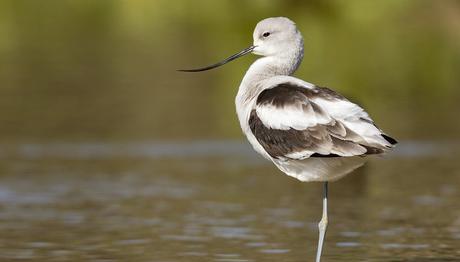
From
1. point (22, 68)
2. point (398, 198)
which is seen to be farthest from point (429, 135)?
point (22, 68)

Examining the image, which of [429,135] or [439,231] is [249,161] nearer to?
[429,135]

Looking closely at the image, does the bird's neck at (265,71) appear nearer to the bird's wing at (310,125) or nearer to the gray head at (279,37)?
the gray head at (279,37)

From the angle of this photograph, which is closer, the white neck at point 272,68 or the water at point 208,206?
the white neck at point 272,68

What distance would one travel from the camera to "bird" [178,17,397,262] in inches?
348

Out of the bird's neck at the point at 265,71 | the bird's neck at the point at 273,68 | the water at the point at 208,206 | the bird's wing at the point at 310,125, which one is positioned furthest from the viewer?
the water at the point at 208,206

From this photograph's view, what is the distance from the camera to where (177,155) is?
15.2 meters

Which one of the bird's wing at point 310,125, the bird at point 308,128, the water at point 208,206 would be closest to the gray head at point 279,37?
the bird at point 308,128

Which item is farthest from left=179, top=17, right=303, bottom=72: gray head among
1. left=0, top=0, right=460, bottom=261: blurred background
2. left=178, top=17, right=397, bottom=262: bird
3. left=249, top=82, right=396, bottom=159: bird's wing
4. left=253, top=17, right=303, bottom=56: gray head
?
left=0, top=0, right=460, bottom=261: blurred background

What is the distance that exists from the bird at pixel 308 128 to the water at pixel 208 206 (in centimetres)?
106

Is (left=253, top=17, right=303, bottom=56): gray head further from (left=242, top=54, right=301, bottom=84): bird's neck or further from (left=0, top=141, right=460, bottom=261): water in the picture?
(left=0, top=141, right=460, bottom=261): water

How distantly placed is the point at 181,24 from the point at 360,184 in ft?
55.9

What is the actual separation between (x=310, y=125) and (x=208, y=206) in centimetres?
349

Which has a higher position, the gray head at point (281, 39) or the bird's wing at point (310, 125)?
the gray head at point (281, 39)

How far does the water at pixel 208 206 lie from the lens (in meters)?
10.5
